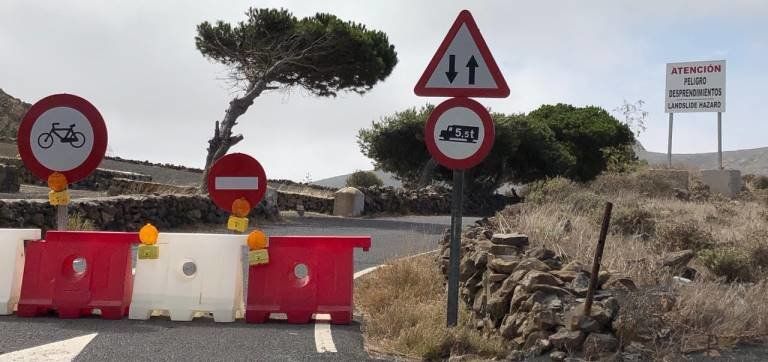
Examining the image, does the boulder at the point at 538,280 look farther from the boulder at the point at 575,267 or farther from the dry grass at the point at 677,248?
the dry grass at the point at 677,248

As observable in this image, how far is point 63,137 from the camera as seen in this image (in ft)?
25.8

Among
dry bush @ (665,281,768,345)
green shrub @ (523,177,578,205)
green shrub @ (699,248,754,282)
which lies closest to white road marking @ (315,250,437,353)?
dry bush @ (665,281,768,345)

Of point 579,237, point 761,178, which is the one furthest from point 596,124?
point 579,237

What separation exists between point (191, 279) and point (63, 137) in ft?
6.27

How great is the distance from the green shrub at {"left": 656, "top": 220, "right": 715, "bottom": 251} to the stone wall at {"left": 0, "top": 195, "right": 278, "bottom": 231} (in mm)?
10008

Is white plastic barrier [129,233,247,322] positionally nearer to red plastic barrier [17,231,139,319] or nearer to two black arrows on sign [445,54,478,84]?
red plastic barrier [17,231,139,319]

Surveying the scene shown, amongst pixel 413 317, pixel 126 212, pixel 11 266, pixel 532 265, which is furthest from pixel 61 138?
pixel 126 212

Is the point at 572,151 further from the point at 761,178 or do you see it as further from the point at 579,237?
the point at 579,237

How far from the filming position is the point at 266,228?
1911 cm

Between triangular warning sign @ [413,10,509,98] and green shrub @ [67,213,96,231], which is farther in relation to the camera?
green shrub @ [67,213,96,231]

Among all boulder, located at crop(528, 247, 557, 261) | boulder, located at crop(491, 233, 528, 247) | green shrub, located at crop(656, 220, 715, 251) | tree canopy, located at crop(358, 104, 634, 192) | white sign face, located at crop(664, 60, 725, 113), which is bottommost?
boulder, located at crop(528, 247, 557, 261)

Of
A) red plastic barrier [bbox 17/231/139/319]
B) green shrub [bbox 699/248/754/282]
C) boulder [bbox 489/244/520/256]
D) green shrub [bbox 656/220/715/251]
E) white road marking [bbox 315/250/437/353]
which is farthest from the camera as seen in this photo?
green shrub [bbox 656/220/715/251]

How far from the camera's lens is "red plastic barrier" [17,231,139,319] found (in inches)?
290

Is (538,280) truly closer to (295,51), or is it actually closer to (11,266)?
(11,266)
